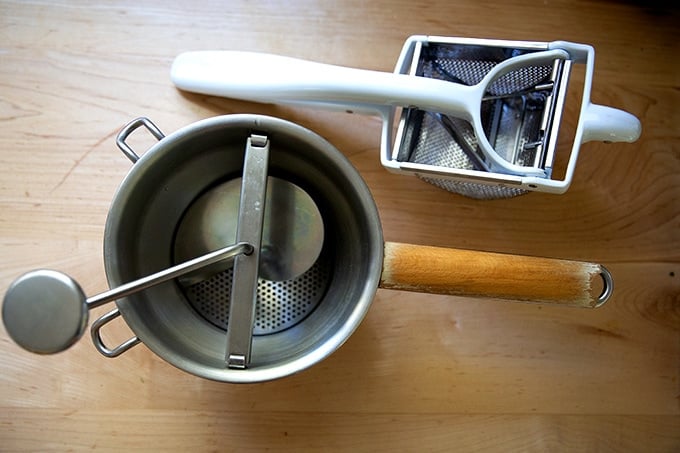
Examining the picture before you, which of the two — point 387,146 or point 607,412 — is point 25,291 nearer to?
point 387,146

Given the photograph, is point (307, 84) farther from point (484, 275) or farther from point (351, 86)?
point (484, 275)

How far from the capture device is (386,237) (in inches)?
24.0

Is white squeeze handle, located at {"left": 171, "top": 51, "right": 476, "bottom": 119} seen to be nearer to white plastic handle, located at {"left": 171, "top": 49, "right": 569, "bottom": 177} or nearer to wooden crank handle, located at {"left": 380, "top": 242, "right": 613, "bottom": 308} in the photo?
white plastic handle, located at {"left": 171, "top": 49, "right": 569, "bottom": 177}

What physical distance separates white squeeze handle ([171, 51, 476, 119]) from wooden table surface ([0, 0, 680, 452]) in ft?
0.11

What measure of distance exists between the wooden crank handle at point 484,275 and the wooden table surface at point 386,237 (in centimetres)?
11

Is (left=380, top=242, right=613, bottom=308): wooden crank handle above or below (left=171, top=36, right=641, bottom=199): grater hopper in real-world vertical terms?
below

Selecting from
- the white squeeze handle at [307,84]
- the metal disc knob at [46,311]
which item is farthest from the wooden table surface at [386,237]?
the metal disc knob at [46,311]

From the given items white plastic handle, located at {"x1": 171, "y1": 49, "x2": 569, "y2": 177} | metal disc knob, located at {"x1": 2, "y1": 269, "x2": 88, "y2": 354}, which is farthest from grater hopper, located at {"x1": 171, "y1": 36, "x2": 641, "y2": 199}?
metal disc knob, located at {"x1": 2, "y1": 269, "x2": 88, "y2": 354}

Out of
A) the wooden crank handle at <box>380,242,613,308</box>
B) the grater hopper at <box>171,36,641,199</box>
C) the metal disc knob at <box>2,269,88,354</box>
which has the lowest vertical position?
the metal disc knob at <box>2,269,88,354</box>

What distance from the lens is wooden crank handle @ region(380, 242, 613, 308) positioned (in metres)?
0.49

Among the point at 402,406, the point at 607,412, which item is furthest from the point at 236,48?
the point at 607,412

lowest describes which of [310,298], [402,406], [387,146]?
[402,406]

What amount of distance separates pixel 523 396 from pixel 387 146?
29 centimetres

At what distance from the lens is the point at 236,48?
62 cm
